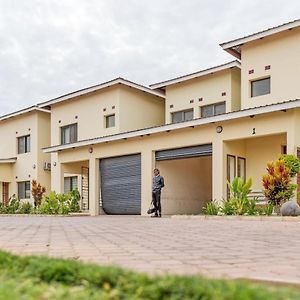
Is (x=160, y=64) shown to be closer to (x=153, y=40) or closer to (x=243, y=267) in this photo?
(x=153, y=40)

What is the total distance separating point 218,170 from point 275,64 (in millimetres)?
5007

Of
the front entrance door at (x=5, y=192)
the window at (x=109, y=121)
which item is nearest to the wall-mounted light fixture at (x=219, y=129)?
the window at (x=109, y=121)

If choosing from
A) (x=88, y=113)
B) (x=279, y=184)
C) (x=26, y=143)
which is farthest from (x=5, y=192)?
(x=279, y=184)

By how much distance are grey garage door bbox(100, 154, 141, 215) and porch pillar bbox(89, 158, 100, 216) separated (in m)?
0.23

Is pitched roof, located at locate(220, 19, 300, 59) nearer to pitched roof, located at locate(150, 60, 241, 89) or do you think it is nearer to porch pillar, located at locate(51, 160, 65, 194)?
pitched roof, located at locate(150, 60, 241, 89)

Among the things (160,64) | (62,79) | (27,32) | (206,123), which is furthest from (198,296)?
(62,79)

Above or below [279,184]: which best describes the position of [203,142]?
above

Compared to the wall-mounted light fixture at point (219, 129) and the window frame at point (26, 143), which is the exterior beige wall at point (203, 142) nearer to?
the wall-mounted light fixture at point (219, 129)

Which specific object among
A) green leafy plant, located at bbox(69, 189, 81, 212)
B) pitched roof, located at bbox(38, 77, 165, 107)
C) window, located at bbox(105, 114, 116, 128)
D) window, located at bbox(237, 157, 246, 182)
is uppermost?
pitched roof, located at bbox(38, 77, 165, 107)

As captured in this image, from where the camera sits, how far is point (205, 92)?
822 inches

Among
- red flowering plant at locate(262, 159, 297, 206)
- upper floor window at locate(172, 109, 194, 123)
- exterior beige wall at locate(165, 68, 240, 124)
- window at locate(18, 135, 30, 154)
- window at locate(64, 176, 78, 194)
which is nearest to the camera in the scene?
red flowering plant at locate(262, 159, 297, 206)

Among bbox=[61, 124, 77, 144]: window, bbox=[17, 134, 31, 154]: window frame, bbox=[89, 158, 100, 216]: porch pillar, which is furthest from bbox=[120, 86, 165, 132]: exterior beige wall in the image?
bbox=[17, 134, 31, 154]: window frame

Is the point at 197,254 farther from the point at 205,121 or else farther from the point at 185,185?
the point at 185,185

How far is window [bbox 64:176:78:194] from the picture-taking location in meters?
26.4
